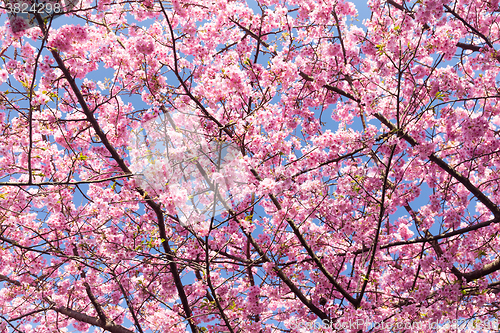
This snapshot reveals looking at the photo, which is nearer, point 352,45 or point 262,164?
point 262,164

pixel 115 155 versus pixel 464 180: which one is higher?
pixel 464 180

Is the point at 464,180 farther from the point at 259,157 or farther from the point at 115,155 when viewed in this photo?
the point at 115,155

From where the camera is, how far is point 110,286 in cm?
746

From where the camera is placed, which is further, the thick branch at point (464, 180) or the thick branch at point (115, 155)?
the thick branch at point (464, 180)

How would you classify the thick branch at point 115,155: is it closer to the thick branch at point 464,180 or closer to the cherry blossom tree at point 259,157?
the cherry blossom tree at point 259,157

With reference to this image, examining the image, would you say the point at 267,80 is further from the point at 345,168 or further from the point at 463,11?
the point at 463,11

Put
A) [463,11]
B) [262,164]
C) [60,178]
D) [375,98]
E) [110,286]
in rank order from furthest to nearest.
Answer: [110,286] < [463,11] < [60,178] < [375,98] < [262,164]

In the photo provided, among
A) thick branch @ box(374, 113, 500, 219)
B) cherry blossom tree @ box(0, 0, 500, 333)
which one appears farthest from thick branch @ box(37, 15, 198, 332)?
thick branch @ box(374, 113, 500, 219)

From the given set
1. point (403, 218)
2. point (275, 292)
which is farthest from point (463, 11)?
point (275, 292)

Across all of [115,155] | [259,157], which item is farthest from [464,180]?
[115,155]

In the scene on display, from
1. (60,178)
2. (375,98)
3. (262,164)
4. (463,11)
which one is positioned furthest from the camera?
(463,11)

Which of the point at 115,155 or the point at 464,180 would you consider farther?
the point at 464,180

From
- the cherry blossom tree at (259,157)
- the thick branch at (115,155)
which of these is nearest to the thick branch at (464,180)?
the cherry blossom tree at (259,157)

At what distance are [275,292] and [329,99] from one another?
13.5 feet
